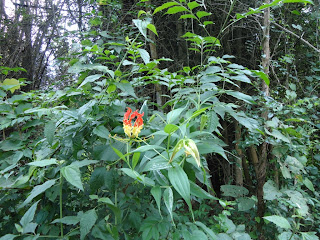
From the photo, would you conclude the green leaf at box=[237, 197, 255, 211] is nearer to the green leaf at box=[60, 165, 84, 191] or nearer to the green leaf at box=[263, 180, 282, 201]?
the green leaf at box=[263, 180, 282, 201]

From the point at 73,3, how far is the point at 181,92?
9.45 feet

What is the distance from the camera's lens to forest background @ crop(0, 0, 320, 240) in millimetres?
572

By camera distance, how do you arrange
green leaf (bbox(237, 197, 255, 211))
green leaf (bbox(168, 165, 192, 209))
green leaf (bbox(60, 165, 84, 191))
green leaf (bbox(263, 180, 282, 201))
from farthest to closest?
green leaf (bbox(237, 197, 255, 211)), green leaf (bbox(263, 180, 282, 201)), green leaf (bbox(60, 165, 84, 191)), green leaf (bbox(168, 165, 192, 209))

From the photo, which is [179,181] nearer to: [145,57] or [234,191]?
[145,57]

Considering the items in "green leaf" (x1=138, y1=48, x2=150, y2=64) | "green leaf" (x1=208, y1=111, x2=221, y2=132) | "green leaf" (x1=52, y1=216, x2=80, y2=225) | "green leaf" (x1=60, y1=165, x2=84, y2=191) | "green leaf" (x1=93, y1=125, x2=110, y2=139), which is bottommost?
"green leaf" (x1=52, y1=216, x2=80, y2=225)

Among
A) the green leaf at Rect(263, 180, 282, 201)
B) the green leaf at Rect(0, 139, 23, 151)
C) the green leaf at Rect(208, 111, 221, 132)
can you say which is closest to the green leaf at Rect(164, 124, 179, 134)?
the green leaf at Rect(208, 111, 221, 132)

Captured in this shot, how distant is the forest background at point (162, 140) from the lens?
0.57 metres

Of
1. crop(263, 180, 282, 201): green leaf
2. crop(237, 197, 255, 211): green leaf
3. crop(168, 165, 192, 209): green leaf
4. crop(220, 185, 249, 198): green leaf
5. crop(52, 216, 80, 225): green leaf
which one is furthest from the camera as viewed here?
crop(220, 185, 249, 198): green leaf

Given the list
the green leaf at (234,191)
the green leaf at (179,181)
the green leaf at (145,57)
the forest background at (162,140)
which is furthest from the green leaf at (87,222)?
the green leaf at (234,191)

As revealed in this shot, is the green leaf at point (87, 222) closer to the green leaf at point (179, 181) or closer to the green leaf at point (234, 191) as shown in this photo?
the green leaf at point (179, 181)

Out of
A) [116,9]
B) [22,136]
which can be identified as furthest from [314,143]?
[116,9]

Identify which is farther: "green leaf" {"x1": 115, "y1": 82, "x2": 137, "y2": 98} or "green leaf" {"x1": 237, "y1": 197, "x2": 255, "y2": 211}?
"green leaf" {"x1": 237, "y1": 197, "x2": 255, "y2": 211}

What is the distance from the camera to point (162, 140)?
56 cm

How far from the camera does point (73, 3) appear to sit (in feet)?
9.96
